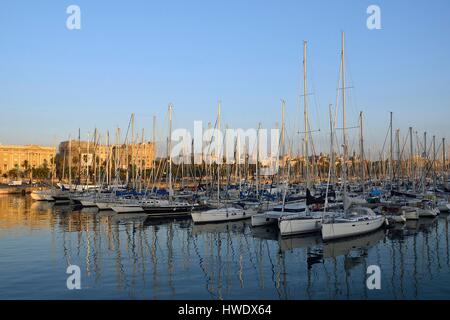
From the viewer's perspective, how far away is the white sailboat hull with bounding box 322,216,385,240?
31328 millimetres

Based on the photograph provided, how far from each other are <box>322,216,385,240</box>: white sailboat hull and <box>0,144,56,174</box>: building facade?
165266 millimetres

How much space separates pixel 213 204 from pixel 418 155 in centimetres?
4113

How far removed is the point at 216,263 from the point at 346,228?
11.7 metres

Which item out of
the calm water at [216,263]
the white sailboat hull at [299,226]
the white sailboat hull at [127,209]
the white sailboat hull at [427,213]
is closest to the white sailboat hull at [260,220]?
the calm water at [216,263]

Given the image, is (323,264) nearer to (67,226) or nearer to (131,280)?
(131,280)

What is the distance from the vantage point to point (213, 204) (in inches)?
2115

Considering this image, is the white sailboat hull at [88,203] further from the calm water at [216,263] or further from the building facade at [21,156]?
the building facade at [21,156]

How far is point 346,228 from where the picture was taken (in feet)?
106

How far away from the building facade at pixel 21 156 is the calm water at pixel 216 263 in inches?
6200

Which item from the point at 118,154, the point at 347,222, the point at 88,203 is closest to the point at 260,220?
the point at 347,222
